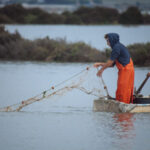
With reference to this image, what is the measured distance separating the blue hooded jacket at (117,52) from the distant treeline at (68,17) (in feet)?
134

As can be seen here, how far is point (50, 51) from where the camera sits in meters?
27.9

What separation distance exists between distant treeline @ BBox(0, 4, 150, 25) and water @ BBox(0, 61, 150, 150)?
36.1 meters

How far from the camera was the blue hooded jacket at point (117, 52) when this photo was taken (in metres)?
13.3

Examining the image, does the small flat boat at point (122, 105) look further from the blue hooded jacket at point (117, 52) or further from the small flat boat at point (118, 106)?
the blue hooded jacket at point (117, 52)

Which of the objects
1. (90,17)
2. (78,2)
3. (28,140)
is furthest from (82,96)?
(78,2)

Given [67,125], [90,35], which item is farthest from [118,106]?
[90,35]

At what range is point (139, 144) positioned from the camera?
10664 millimetres

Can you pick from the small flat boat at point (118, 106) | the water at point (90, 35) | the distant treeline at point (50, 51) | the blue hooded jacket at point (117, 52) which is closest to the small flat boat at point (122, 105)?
the small flat boat at point (118, 106)

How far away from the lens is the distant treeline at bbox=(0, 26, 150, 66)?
27047mm

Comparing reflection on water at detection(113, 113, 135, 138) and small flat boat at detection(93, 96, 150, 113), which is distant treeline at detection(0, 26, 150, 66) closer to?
small flat boat at detection(93, 96, 150, 113)

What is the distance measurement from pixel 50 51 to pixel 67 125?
15.5 meters

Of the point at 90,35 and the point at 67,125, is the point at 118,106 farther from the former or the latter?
the point at 90,35

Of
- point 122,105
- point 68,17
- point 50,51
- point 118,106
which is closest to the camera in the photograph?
point 122,105

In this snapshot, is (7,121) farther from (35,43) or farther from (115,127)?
(35,43)
